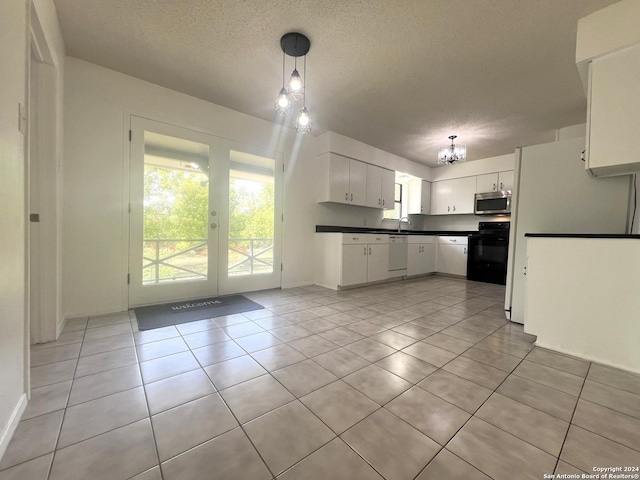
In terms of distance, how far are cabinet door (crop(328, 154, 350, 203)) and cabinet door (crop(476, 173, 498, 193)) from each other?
2.94 meters

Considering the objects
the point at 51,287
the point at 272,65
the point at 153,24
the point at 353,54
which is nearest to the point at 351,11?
the point at 353,54

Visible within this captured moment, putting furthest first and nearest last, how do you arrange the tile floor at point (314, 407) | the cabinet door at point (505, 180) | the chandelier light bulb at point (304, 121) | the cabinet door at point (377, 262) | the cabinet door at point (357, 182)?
the cabinet door at point (505, 180), the cabinet door at point (357, 182), the cabinet door at point (377, 262), the chandelier light bulb at point (304, 121), the tile floor at point (314, 407)

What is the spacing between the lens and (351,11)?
1.80 m

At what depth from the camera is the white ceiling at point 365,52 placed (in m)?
1.81

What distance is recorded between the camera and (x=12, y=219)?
114 cm

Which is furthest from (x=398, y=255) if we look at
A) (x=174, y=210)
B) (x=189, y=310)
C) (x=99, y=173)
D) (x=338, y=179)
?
(x=99, y=173)

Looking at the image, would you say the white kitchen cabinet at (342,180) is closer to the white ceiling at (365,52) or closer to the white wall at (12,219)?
the white ceiling at (365,52)

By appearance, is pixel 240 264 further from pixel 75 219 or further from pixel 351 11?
pixel 351 11

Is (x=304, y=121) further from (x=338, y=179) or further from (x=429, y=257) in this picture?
(x=429, y=257)

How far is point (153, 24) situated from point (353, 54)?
1.63m

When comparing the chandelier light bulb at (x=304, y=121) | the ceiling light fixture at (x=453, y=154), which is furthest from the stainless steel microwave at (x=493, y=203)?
the chandelier light bulb at (x=304, y=121)

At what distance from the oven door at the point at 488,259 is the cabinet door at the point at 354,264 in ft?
7.77

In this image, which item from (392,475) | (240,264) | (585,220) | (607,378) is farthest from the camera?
(240,264)

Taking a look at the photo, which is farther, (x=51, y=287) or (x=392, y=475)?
(x=51, y=287)
